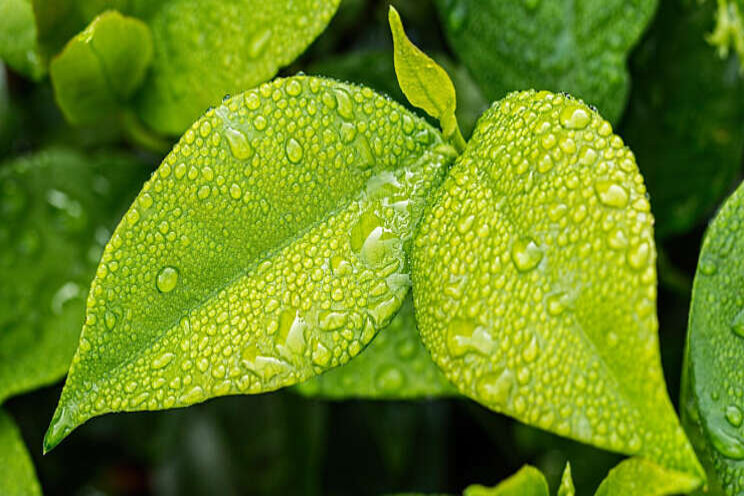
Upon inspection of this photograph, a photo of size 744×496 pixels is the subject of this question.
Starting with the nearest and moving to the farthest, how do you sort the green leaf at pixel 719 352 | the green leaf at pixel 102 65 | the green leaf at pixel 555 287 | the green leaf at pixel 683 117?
the green leaf at pixel 555 287 < the green leaf at pixel 719 352 < the green leaf at pixel 102 65 < the green leaf at pixel 683 117

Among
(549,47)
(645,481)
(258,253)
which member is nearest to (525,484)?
(645,481)

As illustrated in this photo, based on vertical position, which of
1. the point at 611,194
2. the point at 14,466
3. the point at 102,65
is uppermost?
the point at 611,194

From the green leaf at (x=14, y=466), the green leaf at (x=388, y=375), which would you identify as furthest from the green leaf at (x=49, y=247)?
the green leaf at (x=388, y=375)

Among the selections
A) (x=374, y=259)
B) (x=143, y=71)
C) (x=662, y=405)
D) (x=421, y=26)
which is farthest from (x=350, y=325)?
(x=421, y=26)

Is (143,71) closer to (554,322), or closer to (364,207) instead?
(364,207)

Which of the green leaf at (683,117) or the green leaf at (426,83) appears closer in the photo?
the green leaf at (426,83)

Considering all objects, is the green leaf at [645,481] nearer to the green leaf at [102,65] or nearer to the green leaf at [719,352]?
the green leaf at [719,352]

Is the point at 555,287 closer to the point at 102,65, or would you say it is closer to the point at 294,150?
the point at 294,150
